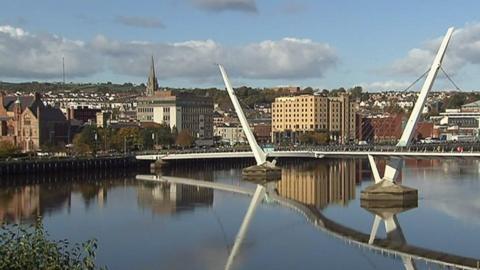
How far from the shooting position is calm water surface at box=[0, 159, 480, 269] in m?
17.6

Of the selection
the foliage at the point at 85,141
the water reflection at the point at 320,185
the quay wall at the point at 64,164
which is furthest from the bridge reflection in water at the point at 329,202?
the foliage at the point at 85,141

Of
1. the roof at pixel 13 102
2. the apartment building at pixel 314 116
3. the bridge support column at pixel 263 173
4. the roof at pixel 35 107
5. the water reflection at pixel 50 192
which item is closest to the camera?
the water reflection at pixel 50 192

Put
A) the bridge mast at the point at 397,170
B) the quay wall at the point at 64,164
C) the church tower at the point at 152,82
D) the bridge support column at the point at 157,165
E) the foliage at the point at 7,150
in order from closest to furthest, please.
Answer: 1. the bridge mast at the point at 397,170
2. the quay wall at the point at 64,164
3. the foliage at the point at 7,150
4. the bridge support column at the point at 157,165
5. the church tower at the point at 152,82

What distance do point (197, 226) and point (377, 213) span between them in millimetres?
6185

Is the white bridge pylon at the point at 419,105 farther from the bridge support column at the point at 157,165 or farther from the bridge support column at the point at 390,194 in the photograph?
the bridge support column at the point at 157,165

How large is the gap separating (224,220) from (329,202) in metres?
6.35

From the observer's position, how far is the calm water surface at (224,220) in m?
17.6

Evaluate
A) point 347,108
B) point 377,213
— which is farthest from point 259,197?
point 347,108

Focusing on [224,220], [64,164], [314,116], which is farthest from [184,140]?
[224,220]

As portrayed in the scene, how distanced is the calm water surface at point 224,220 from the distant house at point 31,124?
52.0 feet

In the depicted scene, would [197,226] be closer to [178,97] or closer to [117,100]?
[178,97]

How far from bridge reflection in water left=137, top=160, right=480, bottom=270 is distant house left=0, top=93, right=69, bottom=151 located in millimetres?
15944

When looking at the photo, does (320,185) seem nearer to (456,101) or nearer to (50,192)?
(50,192)

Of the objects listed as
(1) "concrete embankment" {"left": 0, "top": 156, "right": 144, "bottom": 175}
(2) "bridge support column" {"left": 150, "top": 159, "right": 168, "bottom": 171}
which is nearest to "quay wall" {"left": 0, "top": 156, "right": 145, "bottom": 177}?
(1) "concrete embankment" {"left": 0, "top": 156, "right": 144, "bottom": 175}
